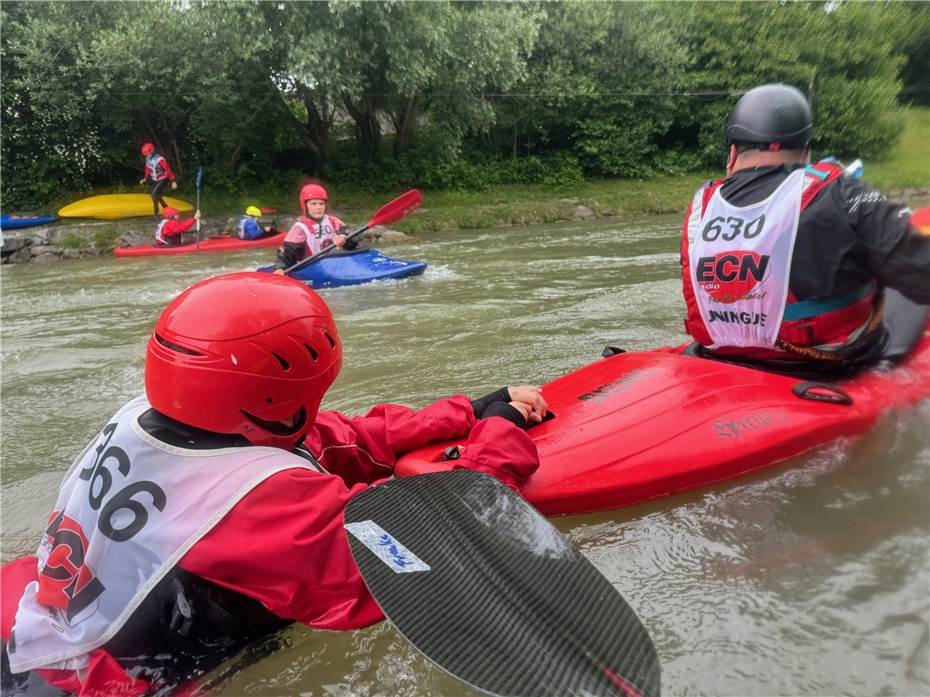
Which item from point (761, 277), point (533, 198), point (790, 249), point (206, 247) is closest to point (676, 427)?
point (761, 277)

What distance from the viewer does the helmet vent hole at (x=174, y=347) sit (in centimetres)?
155

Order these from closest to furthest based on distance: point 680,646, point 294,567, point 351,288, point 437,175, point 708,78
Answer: point 294,567
point 680,646
point 351,288
point 437,175
point 708,78

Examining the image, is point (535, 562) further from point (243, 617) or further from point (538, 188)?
point (538, 188)

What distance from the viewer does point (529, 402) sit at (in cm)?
254

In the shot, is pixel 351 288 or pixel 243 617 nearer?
pixel 243 617

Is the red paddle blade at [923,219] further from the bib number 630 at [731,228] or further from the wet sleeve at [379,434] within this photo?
the wet sleeve at [379,434]

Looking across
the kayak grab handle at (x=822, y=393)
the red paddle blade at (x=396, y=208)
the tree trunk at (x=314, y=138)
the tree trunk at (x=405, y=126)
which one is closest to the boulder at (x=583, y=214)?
the tree trunk at (x=405, y=126)

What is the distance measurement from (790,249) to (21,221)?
14.4 m

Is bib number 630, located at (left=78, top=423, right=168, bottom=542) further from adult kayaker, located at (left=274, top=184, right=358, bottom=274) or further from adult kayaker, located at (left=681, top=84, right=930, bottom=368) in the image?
adult kayaker, located at (left=274, top=184, right=358, bottom=274)

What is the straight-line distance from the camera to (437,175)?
17.0 meters

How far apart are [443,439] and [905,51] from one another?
23162mm

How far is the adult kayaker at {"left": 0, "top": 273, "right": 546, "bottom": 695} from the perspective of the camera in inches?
58.4

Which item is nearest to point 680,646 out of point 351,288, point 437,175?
point 351,288

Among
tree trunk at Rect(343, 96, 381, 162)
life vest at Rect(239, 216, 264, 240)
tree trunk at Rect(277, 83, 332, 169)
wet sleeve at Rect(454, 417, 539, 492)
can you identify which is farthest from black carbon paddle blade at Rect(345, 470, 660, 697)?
tree trunk at Rect(277, 83, 332, 169)
